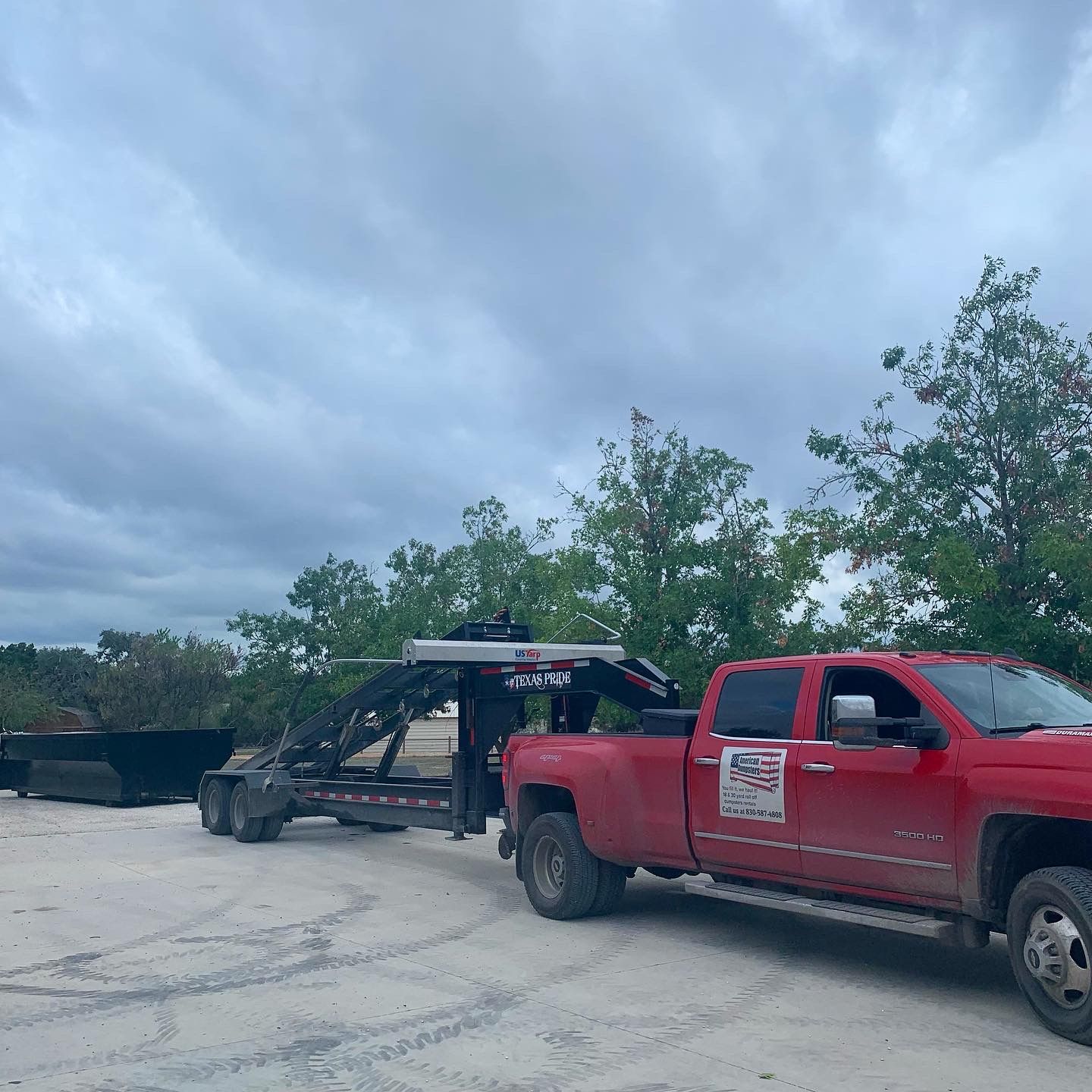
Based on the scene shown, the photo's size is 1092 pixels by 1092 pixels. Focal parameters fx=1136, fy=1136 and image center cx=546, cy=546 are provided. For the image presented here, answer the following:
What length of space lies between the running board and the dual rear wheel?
3.82 ft

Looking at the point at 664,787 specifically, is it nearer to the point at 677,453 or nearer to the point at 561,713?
the point at 561,713

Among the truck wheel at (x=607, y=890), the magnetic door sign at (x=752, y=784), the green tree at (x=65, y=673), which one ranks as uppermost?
the green tree at (x=65, y=673)

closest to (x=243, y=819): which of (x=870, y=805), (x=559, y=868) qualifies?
(x=559, y=868)

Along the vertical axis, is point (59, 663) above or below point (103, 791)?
above

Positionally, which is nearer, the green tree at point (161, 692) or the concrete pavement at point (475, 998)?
the concrete pavement at point (475, 998)

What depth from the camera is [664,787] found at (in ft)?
27.8

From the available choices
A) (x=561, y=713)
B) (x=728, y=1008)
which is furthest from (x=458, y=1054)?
(x=561, y=713)

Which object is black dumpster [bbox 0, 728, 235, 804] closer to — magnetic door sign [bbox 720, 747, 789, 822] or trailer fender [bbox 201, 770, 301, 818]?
trailer fender [bbox 201, 770, 301, 818]

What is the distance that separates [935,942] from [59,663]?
11358 centimetres

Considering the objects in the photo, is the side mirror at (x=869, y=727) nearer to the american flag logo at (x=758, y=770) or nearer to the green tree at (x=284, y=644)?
the american flag logo at (x=758, y=770)

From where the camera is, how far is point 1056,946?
5773 mm

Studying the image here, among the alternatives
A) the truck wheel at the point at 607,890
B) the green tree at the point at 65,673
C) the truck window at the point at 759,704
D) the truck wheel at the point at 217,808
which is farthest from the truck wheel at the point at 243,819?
the green tree at the point at 65,673

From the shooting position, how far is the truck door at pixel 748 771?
7.47 metres

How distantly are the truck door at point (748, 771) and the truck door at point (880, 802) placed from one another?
160 mm
